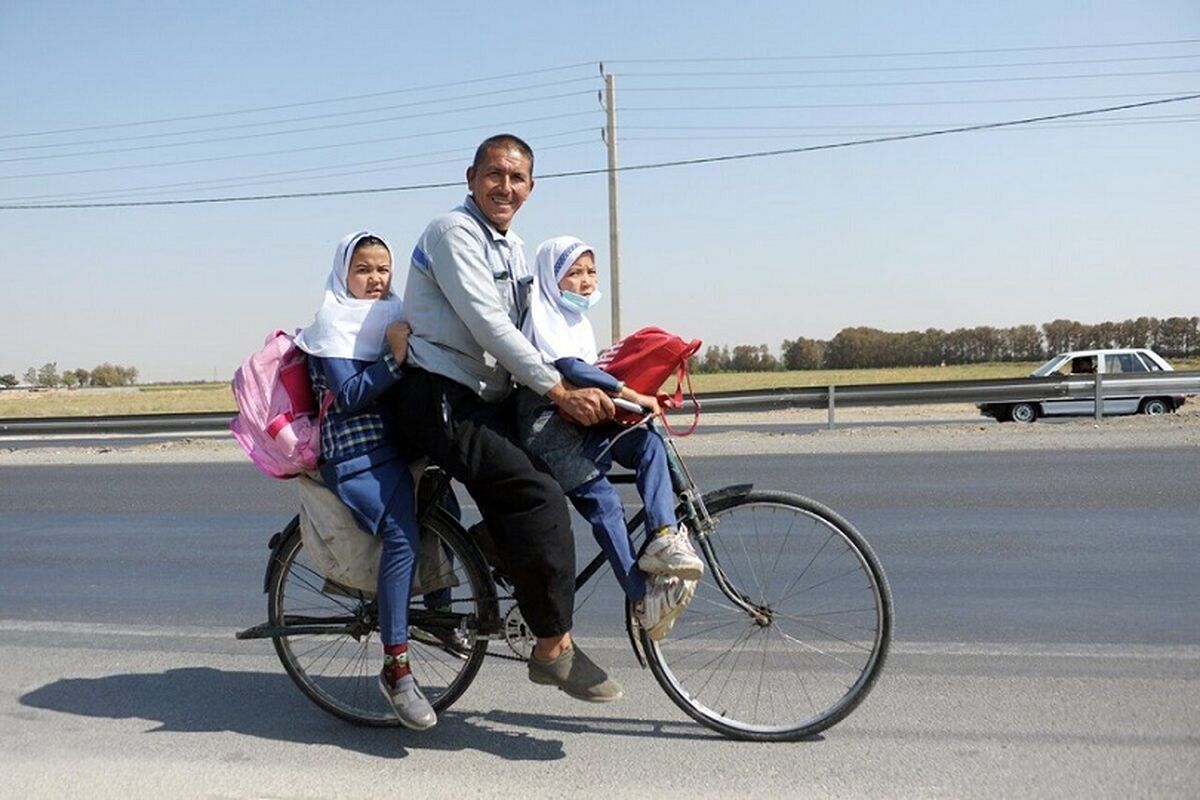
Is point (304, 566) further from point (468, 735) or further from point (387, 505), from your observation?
point (468, 735)

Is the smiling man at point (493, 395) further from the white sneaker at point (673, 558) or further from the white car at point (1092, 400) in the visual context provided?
the white car at point (1092, 400)

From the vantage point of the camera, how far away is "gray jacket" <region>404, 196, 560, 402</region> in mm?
3623

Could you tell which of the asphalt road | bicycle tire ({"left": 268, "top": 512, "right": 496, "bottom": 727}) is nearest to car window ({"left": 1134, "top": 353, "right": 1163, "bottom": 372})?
the asphalt road

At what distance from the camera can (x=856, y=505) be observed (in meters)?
9.43

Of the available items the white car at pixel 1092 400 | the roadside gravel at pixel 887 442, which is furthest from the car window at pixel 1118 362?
the roadside gravel at pixel 887 442

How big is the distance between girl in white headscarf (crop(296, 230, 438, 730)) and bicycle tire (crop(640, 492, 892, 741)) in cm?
87

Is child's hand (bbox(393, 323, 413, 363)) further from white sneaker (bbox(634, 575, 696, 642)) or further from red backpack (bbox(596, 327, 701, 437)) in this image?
white sneaker (bbox(634, 575, 696, 642))

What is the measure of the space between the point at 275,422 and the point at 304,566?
2.18 feet

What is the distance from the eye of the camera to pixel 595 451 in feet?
12.6

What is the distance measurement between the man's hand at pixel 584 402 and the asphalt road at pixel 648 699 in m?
1.14

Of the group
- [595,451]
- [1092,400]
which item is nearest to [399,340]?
[595,451]

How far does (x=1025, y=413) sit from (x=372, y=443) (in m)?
20.6

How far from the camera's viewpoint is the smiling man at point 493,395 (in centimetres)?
368

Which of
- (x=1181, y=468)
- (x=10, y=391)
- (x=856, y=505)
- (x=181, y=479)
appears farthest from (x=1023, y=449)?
(x=10, y=391)
